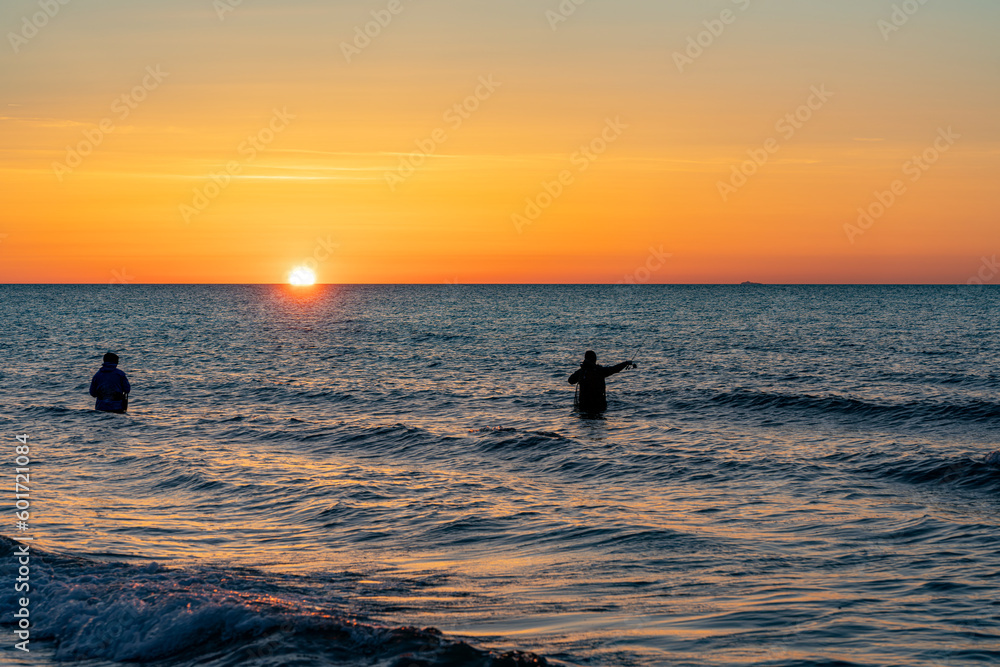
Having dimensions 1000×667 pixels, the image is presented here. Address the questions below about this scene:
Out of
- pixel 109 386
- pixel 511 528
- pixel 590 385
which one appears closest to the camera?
pixel 511 528

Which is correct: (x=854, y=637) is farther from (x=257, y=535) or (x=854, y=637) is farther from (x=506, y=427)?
(x=506, y=427)

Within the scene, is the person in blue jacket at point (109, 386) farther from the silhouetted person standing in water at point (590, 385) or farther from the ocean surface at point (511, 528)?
the silhouetted person standing in water at point (590, 385)

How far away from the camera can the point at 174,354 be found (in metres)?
45.0

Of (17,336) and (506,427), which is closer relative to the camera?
(506,427)

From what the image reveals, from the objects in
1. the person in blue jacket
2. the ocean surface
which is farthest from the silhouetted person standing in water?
the person in blue jacket

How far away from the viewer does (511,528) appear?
10.8 meters

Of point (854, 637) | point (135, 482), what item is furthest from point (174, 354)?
point (854, 637)

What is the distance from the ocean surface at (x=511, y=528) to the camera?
6.97m

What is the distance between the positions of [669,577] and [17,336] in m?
59.6

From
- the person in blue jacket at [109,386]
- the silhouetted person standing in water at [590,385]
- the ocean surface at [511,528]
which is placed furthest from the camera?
the silhouetted person standing in water at [590,385]

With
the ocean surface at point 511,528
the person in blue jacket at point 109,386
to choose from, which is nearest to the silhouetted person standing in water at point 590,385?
the ocean surface at point 511,528

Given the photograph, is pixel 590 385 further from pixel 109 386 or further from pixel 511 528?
pixel 109 386

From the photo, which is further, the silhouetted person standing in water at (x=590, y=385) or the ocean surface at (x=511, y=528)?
the silhouetted person standing in water at (x=590, y=385)

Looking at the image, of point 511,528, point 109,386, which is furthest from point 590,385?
point 109,386
